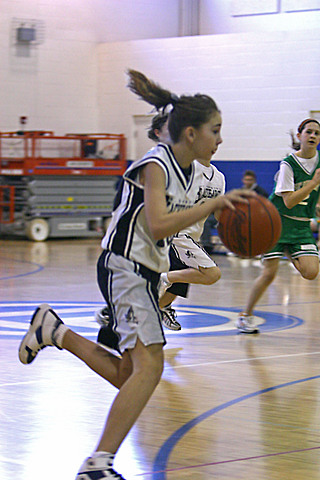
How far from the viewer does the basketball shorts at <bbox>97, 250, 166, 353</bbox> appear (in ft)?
9.13

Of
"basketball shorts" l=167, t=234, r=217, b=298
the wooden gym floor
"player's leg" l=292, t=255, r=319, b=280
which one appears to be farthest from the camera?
"player's leg" l=292, t=255, r=319, b=280

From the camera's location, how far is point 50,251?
1267 cm

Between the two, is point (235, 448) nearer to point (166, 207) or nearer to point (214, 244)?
point (166, 207)

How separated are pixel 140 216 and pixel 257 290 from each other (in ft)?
10.3

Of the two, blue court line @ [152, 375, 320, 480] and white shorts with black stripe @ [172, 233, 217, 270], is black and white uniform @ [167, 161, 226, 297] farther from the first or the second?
blue court line @ [152, 375, 320, 480]

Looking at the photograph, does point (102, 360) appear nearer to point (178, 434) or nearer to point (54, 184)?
point (178, 434)

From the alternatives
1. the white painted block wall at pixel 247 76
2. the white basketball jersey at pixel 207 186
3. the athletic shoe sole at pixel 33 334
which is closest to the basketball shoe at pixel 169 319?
the white basketball jersey at pixel 207 186

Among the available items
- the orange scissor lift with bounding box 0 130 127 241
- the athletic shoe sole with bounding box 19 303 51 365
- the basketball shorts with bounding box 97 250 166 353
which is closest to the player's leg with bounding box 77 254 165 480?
the basketball shorts with bounding box 97 250 166 353

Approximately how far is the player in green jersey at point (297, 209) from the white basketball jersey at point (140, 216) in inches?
108

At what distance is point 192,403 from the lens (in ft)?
13.0

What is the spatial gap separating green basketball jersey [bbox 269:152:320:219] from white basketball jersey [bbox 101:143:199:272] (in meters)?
2.94

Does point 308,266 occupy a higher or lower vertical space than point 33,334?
lower

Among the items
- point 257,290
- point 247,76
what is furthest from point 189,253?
point 247,76

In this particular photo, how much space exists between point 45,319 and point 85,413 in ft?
2.28
